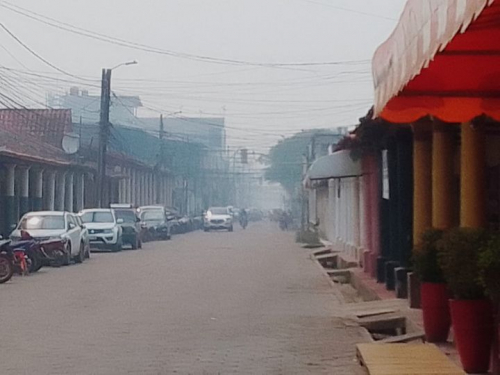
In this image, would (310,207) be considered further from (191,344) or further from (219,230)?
(191,344)

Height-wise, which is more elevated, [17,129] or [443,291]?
[17,129]

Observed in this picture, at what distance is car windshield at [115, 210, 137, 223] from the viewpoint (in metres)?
46.5

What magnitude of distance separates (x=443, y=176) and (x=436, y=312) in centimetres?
266

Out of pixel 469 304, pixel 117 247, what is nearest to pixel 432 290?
pixel 469 304

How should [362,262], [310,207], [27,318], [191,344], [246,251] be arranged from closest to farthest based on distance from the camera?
[191,344] < [27,318] < [362,262] < [246,251] < [310,207]

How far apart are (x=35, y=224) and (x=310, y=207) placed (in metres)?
36.9

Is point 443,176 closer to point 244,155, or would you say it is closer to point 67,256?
point 67,256

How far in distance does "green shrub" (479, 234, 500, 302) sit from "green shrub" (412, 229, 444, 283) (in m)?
3.20

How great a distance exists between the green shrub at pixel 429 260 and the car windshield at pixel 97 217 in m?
31.6

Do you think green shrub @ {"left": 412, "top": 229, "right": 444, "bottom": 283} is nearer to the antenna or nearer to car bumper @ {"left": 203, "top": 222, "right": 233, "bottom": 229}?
Answer: the antenna

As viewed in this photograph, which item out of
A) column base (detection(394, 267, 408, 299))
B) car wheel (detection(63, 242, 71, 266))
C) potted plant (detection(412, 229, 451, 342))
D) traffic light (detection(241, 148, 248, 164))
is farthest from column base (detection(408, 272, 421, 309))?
traffic light (detection(241, 148, 248, 164))

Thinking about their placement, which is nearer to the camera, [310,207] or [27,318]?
[27,318]

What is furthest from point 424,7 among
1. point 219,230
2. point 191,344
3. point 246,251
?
point 219,230

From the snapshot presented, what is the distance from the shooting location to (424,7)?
7426mm
